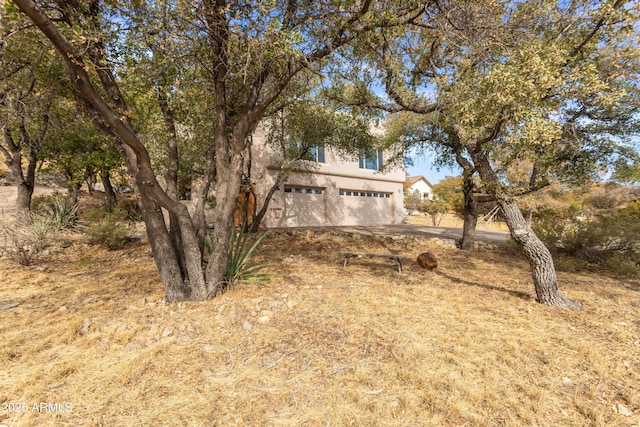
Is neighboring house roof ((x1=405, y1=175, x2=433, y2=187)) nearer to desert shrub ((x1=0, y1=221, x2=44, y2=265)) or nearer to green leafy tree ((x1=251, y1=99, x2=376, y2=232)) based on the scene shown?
green leafy tree ((x1=251, y1=99, x2=376, y2=232))

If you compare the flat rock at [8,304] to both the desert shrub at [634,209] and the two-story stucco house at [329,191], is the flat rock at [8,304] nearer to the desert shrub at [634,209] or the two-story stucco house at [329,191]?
the two-story stucco house at [329,191]

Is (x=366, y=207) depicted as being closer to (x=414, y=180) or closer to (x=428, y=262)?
(x=428, y=262)

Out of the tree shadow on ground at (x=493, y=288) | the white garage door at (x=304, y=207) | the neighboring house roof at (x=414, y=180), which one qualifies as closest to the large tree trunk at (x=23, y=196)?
the white garage door at (x=304, y=207)

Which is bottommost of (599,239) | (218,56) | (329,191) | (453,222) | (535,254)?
(453,222)

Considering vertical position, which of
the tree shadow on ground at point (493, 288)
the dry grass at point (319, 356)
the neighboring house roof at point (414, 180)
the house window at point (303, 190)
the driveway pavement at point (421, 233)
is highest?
the neighboring house roof at point (414, 180)

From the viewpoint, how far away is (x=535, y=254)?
174 inches

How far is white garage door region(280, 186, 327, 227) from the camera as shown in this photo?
13.7 m

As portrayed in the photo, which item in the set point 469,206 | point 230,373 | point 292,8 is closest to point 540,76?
point 292,8

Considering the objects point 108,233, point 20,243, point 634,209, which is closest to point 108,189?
point 108,233

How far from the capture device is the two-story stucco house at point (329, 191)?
13.1m

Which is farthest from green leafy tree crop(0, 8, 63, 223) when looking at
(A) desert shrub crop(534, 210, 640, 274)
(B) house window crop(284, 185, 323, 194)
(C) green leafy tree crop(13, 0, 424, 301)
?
(A) desert shrub crop(534, 210, 640, 274)

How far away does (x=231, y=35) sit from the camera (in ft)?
13.6

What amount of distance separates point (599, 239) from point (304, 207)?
11.1 meters

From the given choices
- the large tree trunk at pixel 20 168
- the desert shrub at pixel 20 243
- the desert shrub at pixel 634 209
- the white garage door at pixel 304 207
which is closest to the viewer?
the desert shrub at pixel 20 243
